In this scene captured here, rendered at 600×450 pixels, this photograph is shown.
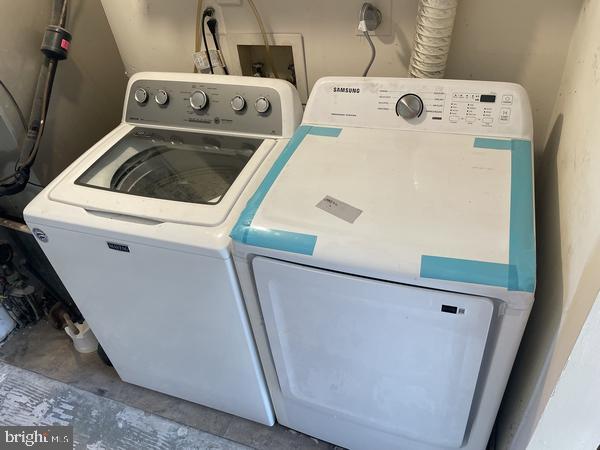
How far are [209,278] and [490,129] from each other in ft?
2.64

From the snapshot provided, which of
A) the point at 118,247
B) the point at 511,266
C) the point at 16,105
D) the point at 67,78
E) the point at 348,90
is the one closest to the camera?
the point at 511,266

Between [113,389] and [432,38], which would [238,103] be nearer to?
[432,38]

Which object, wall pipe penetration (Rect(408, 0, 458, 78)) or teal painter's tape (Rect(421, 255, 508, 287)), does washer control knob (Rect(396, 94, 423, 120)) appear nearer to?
wall pipe penetration (Rect(408, 0, 458, 78))

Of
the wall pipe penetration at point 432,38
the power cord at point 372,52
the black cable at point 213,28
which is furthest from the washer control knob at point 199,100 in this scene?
the wall pipe penetration at point 432,38

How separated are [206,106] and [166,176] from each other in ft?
0.83

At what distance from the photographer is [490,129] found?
1.14 meters

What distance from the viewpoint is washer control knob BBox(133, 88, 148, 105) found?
1.45 meters

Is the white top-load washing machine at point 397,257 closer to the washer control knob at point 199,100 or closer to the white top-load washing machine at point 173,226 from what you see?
the white top-load washing machine at point 173,226

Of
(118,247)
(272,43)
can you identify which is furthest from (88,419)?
(272,43)

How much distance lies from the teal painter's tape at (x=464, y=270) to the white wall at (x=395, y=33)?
2.49ft

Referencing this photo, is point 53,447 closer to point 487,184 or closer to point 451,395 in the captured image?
point 451,395

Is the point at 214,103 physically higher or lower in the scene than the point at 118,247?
higher

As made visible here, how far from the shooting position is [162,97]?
4.67ft

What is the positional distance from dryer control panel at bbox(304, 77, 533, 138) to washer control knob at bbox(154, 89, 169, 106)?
0.48 meters
